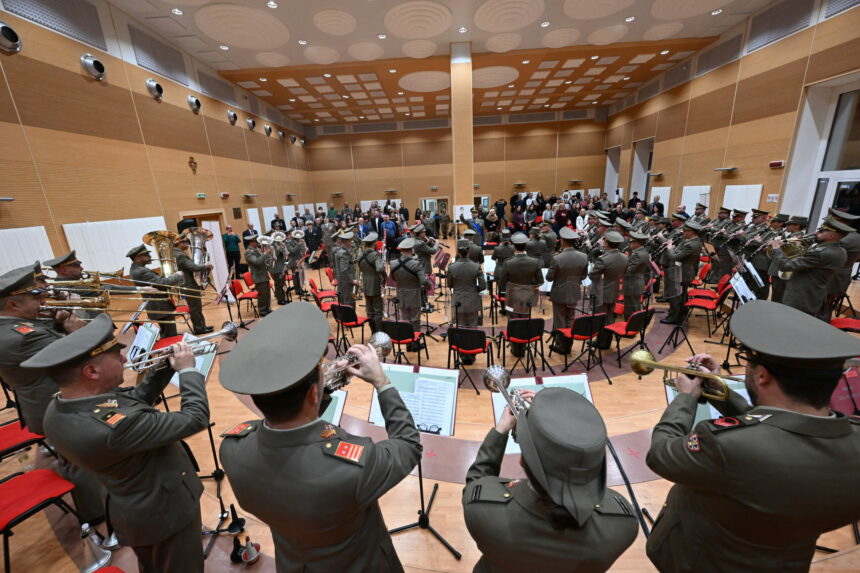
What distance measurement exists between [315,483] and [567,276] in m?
5.42

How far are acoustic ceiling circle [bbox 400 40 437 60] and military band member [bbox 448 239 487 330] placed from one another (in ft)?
30.1

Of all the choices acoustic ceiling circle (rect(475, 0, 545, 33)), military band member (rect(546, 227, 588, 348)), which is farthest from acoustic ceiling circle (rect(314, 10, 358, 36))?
military band member (rect(546, 227, 588, 348))

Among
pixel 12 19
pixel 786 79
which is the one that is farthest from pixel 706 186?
pixel 12 19

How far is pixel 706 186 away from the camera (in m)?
13.1

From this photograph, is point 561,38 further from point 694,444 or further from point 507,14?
point 694,444

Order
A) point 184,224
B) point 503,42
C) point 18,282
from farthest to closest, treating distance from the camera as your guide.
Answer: point 503,42 < point 184,224 < point 18,282

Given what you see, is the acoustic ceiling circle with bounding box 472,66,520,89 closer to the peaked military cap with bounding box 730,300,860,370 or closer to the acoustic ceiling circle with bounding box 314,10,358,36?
the acoustic ceiling circle with bounding box 314,10,358,36

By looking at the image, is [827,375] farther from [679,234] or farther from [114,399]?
[679,234]

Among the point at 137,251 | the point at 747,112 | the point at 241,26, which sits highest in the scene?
the point at 241,26

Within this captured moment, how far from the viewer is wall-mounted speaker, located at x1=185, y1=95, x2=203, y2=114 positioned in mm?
11086

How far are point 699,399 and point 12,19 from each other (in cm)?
1193

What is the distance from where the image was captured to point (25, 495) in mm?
2484

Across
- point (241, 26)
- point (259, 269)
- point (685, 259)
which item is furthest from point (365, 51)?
point (685, 259)

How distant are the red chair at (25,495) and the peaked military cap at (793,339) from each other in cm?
437
